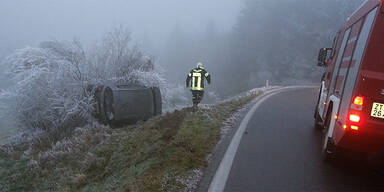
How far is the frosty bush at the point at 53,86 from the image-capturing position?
1227 centimetres

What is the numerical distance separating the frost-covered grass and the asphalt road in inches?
24.5

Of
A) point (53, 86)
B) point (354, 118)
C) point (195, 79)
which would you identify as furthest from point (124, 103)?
point (354, 118)

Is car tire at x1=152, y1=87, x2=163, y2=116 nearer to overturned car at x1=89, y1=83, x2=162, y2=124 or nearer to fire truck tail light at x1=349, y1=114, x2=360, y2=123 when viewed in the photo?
overturned car at x1=89, y1=83, x2=162, y2=124

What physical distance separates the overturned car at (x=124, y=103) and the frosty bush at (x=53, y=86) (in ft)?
3.22

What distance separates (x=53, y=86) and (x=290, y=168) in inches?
393

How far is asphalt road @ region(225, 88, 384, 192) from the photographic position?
4727 millimetres

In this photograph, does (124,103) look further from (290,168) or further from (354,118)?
(354,118)

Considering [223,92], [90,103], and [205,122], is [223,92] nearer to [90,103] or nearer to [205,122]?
[90,103]

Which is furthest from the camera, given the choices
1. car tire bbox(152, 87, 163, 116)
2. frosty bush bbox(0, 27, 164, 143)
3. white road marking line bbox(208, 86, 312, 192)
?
frosty bush bbox(0, 27, 164, 143)

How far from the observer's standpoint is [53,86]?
41.4 feet

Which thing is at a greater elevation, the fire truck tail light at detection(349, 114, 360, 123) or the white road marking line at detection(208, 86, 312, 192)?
the fire truck tail light at detection(349, 114, 360, 123)

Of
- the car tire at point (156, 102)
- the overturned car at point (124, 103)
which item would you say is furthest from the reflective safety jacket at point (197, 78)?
the overturned car at point (124, 103)

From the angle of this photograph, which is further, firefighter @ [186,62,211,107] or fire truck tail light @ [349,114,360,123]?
firefighter @ [186,62,211,107]

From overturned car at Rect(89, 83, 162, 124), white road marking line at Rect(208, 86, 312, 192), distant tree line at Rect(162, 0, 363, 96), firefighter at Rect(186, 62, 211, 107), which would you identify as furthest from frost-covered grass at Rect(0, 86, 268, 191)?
distant tree line at Rect(162, 0, 363, 96)
